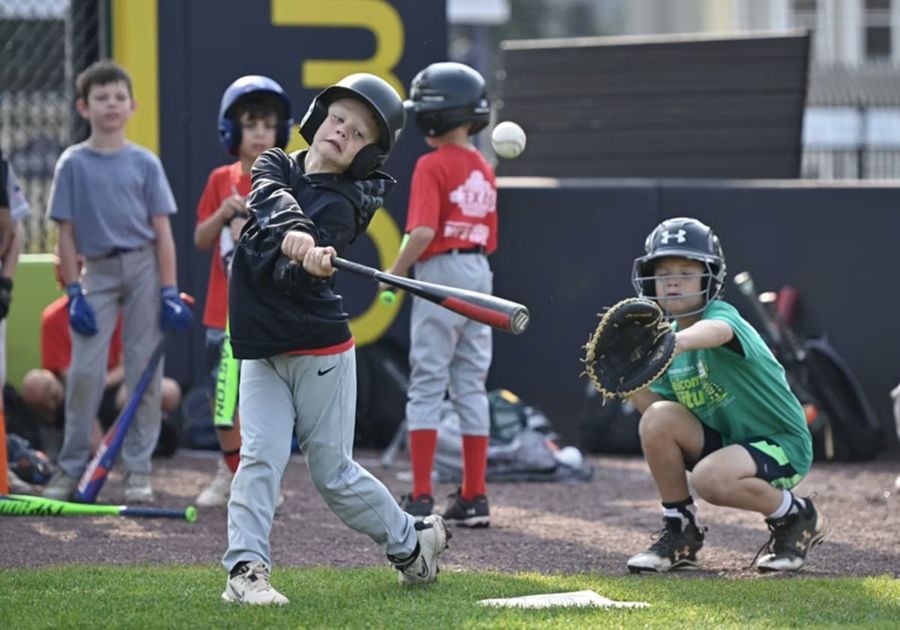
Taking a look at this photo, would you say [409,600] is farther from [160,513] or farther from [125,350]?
[125,350]

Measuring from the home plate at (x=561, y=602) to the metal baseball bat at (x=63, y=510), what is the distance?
2278 mm

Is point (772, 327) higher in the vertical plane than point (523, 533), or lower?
higher

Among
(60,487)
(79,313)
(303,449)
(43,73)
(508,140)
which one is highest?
(43,73)

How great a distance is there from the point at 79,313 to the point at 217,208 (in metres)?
0.81

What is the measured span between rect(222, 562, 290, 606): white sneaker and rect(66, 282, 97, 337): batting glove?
298 cm

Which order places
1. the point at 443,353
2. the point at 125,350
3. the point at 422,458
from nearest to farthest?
1. the point at 422,458
2. the point at 443,353
3. the point at 125,350

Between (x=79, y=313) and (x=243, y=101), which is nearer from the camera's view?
(x=243, y=101)

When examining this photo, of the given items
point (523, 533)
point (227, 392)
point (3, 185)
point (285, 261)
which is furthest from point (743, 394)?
point (3, 185)

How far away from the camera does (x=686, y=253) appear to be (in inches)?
229

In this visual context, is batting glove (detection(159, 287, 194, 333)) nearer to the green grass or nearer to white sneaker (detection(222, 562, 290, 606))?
the green grass

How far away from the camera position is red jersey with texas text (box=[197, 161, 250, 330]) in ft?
24.3

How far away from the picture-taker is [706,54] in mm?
11094

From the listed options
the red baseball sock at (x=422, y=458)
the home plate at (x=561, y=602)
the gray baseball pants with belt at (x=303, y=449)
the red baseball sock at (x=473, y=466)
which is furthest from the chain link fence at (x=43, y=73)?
the home plate at (x=561, y=602)

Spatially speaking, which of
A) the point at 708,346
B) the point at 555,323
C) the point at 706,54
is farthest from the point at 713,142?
the point at 708,346
